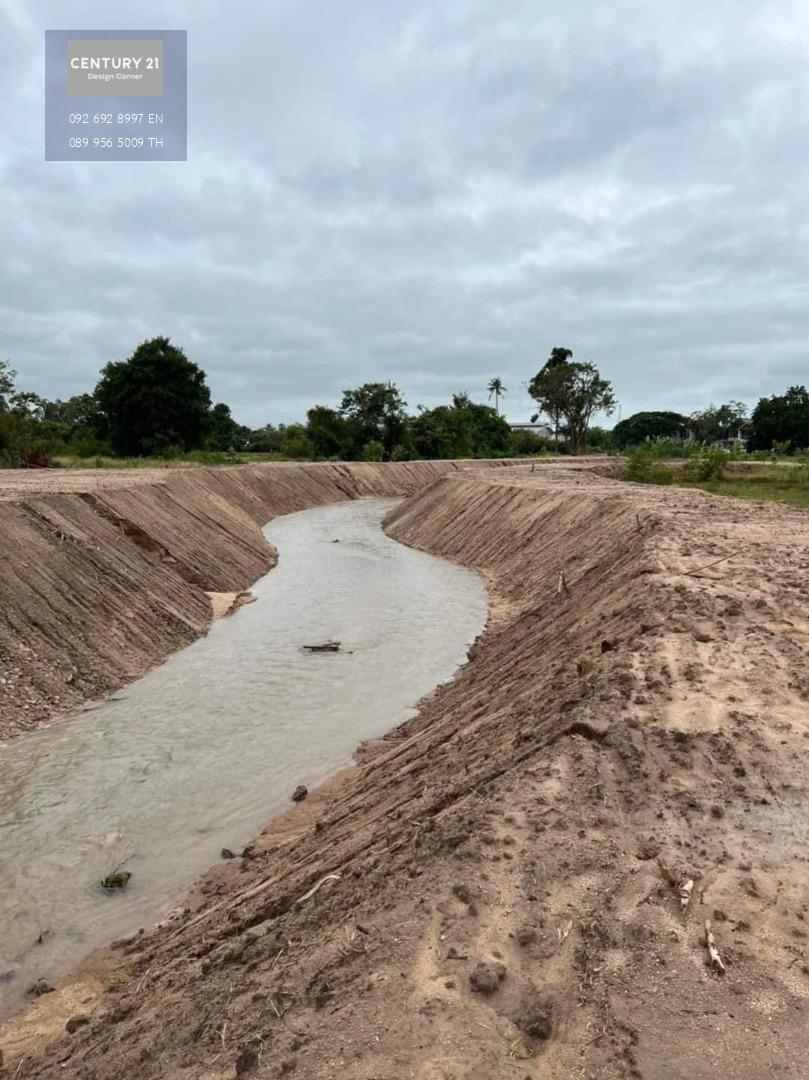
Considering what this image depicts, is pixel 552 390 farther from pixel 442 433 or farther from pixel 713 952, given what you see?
pixel 713 952

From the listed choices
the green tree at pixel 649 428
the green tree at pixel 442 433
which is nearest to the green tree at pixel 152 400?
the green tree at pixel 442 433

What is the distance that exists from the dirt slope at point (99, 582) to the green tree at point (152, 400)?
31089 millimetres

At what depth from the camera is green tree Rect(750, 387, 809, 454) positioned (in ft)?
231

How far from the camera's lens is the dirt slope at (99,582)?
10148 millimetres

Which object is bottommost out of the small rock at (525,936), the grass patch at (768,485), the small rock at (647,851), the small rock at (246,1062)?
the small rock at (246,1062)

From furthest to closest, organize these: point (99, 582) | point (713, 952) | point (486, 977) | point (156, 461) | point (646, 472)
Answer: point (156, 461) < point (646, 472) < point (99, 582) < point (713, 952) < point (486, 977)

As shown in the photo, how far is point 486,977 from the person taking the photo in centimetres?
338

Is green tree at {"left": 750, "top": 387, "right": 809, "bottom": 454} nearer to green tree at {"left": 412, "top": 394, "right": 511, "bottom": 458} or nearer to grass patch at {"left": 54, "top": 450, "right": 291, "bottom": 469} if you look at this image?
green tree at {"left": 412, "top": 394, "right": 511, "bottom": 458}

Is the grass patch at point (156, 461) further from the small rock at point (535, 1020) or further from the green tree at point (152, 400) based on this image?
the small rock at point (535, 1020)

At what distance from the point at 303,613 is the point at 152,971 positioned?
448 inches

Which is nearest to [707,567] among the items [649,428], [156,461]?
[156,461]

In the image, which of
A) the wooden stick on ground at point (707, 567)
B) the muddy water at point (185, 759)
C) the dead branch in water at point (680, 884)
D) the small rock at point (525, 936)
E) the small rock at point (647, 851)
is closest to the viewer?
the small rock at point (525, 936)

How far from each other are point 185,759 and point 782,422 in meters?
74.8

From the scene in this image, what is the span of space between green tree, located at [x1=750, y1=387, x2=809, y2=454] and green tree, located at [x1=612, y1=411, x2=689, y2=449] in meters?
24.9
